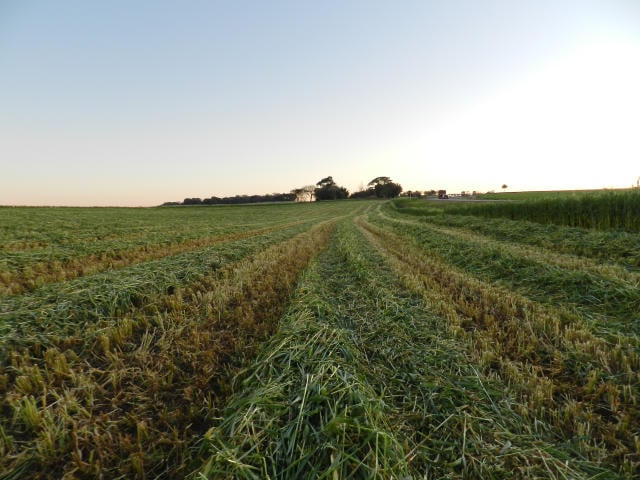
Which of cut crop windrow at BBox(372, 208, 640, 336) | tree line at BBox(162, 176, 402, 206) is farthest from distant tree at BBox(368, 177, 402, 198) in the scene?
cut crop windrow at BBox(372, 208, 640, 336)

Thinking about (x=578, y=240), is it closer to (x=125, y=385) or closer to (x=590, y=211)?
(x=590, y=211)

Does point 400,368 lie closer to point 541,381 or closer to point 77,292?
point 541,381

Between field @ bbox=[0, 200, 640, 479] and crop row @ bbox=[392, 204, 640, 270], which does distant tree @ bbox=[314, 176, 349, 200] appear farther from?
field @ bbox=[0, 200, 640, 479]

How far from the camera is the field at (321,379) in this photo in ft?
6.23

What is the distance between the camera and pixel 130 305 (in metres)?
4.52

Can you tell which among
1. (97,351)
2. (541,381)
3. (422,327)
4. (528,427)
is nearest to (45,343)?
(97,351)

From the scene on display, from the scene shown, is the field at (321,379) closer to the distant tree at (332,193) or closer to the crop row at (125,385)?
the crop row at (125,385)

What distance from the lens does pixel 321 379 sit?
2449mm

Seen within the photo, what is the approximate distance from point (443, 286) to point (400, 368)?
3606 mm

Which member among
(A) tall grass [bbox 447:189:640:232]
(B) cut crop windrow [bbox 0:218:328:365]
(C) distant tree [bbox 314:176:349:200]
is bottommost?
(B) cut crop windrow [bbox 0:218:328:365]

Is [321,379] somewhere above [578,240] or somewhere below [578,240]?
below

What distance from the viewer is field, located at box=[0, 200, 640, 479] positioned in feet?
6.23

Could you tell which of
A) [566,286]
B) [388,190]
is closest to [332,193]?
[388,190]

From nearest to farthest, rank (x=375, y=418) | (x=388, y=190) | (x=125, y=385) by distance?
1. (x=375, y=418)
2. (x=125, y=385)
3. (x=388, y=190)
